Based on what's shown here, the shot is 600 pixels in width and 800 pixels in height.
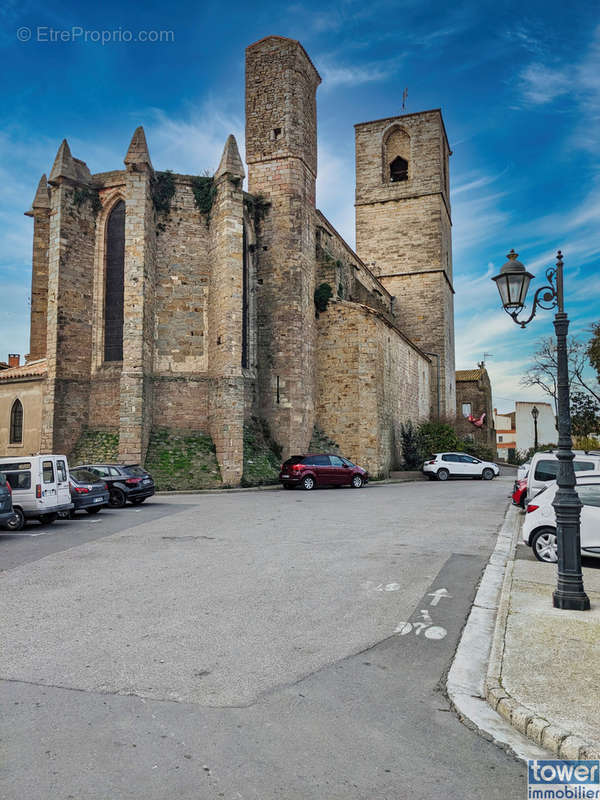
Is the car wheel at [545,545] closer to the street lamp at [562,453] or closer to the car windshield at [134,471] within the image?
the street lamp at [562,453]

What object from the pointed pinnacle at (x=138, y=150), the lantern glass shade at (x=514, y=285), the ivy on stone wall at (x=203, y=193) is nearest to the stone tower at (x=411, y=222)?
the ivy on stone wall at (x=203, y=193)

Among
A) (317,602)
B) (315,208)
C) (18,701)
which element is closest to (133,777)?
(18,701)

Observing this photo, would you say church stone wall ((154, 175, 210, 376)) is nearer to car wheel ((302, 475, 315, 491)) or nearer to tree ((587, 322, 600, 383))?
car wheel ((302, 475, 315, 491))

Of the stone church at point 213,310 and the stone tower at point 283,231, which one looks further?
the stone tower at point 283,231

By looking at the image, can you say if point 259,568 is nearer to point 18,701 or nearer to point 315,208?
point 18,701

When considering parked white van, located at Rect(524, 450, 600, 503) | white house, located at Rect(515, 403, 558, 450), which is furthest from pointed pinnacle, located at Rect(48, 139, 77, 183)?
white house, located at Rect(515, 403, 558, 450)

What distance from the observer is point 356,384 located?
28.3m

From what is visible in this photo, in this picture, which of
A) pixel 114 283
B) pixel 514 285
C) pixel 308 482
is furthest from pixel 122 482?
pixel 514 285

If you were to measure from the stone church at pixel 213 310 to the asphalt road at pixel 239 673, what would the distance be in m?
14.5

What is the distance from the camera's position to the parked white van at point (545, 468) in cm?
1312

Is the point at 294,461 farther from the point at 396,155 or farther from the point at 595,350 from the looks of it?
the point at 396,155

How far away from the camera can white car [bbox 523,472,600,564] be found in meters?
8.70

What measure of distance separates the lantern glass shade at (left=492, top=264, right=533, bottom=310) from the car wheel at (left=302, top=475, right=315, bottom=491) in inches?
637

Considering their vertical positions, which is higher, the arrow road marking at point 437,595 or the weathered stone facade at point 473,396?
the weathered stone facade at point 473,396
